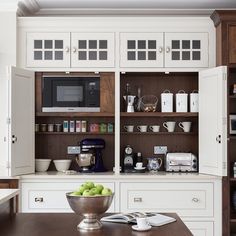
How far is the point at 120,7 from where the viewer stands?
5152 millimetres

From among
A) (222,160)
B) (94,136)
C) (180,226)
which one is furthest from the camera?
(94,136)

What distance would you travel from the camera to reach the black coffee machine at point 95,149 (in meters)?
5.01

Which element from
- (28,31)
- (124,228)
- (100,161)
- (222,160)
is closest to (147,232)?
(124,228)

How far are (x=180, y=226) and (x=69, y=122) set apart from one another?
280cm

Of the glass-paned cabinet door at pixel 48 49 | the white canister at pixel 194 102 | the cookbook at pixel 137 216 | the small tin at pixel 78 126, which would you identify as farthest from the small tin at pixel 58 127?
the cookbook at pixel 137 216

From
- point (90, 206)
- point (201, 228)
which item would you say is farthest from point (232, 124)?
point (90, 206)

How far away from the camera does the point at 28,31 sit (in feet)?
16.1

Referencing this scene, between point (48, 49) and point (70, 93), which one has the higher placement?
point (48, 49)

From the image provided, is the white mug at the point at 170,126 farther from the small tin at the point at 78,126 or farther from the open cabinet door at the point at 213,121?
the small tin at the point at 78,126

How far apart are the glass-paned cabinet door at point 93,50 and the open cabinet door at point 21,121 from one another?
1.64 feet

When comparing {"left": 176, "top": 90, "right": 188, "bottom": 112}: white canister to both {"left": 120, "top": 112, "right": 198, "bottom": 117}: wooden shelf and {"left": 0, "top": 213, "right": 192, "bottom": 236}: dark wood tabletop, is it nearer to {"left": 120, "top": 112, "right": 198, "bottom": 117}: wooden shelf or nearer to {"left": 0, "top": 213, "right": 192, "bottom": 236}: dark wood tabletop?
{"left": 120, "top": 112, "right": 198, "bottom": 117}: wooden shelf

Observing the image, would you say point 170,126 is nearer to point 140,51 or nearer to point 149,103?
point 149,103

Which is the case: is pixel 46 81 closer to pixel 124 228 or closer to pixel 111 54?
pixel 111 54

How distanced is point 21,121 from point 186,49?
181 centimetres
